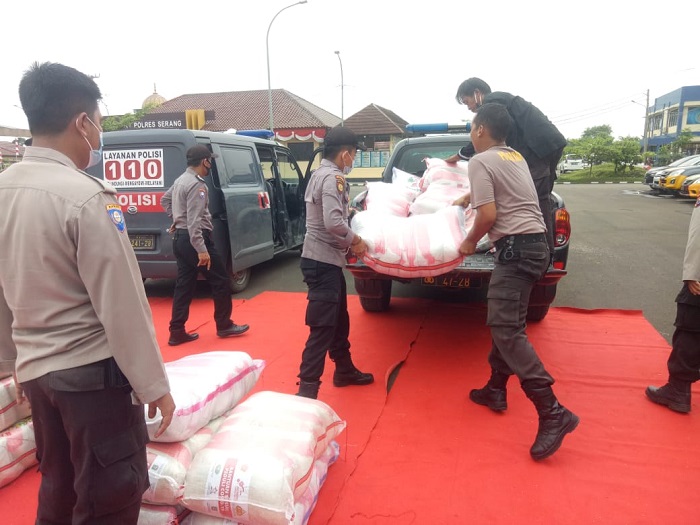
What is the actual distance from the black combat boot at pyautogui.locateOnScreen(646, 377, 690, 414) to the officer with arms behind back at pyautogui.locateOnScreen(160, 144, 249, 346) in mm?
3434

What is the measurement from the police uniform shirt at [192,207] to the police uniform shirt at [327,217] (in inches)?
61.2

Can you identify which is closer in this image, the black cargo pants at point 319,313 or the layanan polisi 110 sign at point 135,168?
the black cargo pants at point 319,313

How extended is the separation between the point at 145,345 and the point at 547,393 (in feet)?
6.91

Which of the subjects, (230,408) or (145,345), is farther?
(230,408)

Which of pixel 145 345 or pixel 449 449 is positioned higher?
pixel 145 345

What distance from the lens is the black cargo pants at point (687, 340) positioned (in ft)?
9.96

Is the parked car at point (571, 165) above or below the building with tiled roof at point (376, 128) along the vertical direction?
below

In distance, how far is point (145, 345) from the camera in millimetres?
1509

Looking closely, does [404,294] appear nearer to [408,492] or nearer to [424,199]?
[424,199]

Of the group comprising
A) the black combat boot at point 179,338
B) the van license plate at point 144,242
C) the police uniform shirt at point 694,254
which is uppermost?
the police uniform shirt at point 694,254

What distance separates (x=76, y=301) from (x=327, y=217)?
69.9 inches

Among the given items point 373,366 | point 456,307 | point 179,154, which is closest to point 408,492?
point 373,366

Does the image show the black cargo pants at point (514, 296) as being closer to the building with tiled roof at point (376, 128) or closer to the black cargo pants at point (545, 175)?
the black cargo pants at point (545, 175)

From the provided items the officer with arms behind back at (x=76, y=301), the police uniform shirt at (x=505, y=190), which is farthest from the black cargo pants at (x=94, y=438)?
the police uniform shirt at (x=505, y=190)
